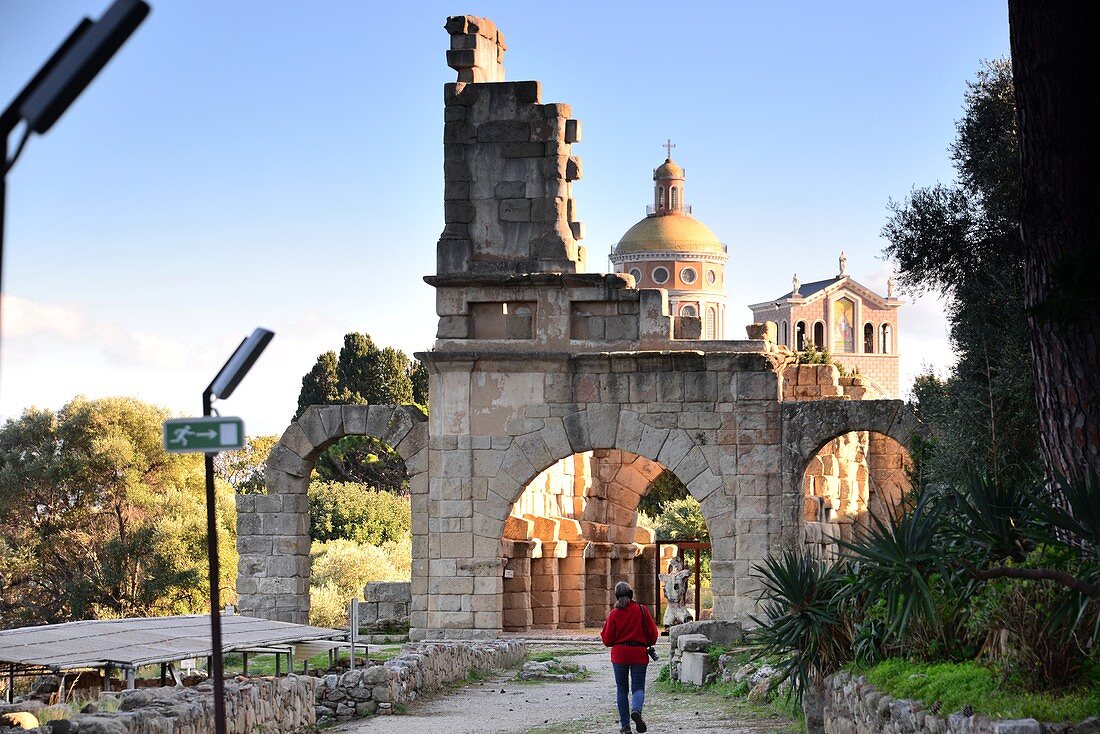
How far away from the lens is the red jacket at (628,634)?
1244 cm

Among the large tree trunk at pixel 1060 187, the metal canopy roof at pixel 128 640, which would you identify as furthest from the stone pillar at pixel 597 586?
the large tree trunk at pixel 1060 187

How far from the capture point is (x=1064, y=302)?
9797 millimetres

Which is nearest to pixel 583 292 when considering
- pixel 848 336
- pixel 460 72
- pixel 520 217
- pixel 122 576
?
pixel 520 217

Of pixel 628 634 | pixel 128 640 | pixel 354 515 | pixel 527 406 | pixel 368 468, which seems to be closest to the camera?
pixel 628 634

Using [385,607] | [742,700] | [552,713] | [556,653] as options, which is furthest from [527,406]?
[742,700]

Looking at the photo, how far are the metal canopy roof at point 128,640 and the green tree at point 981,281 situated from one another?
6.83 metres

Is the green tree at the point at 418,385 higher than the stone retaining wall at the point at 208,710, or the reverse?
the green tree at the point at 418,385

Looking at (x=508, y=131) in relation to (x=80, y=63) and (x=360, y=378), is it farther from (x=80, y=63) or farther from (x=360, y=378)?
(x=360, y=378)

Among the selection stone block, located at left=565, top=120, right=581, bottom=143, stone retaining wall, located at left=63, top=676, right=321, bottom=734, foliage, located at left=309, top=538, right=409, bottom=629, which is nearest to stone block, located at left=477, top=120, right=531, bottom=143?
stone block, located at left=565, top=120, right=581, bottom=143

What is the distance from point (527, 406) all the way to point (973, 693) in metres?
12.6

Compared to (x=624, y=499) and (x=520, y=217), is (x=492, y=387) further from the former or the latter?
(x=624, y=499)

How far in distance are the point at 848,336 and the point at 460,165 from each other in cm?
9745

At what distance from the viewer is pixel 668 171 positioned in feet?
402

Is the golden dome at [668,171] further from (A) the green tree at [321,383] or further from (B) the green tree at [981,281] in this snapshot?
(B) the green tree at [981,281]
